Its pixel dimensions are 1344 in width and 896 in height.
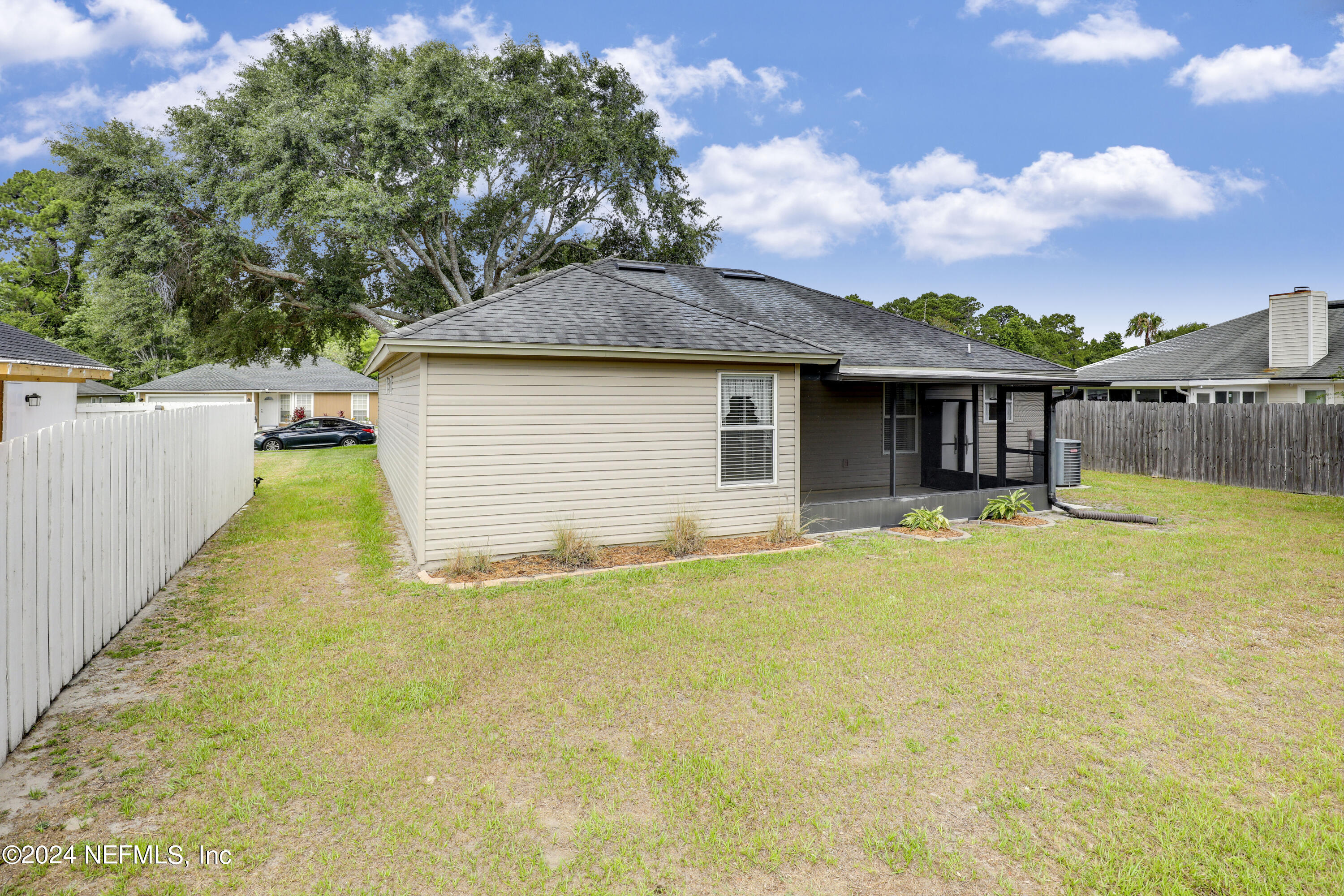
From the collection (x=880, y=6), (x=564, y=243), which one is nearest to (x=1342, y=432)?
(x=880, y=6)

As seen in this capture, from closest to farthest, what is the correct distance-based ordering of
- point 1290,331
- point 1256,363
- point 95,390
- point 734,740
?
point 734,740 < point 1290,331 < point 1256,363 < point 95,390

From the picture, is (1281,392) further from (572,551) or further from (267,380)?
(267,380)

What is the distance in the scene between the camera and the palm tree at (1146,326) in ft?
141

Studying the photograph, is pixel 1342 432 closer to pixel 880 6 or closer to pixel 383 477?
pixel 880 6

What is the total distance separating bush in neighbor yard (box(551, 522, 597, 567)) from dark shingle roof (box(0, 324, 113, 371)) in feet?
31.8

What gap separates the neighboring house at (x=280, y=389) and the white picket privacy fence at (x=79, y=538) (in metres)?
27.6

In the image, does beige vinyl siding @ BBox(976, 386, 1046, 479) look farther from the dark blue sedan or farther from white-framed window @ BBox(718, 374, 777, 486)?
the dark blue sedan

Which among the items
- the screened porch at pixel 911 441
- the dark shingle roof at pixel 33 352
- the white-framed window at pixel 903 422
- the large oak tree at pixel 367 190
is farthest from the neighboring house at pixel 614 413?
the large oak tree at pixel 367 190

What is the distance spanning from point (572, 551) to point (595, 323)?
9.71 ft

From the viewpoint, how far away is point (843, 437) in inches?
541

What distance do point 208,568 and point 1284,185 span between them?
2847 centimetres

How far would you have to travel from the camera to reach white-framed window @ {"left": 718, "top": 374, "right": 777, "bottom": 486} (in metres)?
9.09

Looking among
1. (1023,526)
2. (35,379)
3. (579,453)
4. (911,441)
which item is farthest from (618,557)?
(35,379)

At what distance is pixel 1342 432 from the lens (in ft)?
42.6
